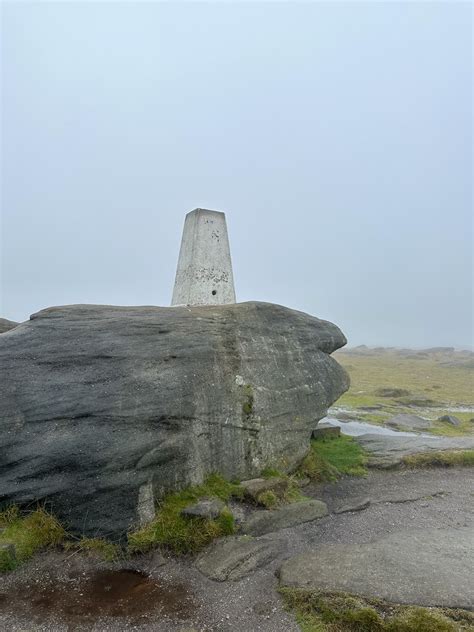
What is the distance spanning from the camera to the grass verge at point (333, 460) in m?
15.5

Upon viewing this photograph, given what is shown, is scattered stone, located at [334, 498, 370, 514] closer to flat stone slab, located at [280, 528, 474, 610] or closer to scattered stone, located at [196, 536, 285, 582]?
→ flat stone slab, located at [280, 528, 474, 610]

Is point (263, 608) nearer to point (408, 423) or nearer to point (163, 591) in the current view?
point (163, 591)

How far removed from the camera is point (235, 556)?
1016cm

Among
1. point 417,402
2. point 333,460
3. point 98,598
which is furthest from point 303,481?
point 417,402

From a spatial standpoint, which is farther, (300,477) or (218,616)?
(300,477)

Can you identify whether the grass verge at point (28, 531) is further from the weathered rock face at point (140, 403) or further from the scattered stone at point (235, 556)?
the scattered stone at point (235, 556)

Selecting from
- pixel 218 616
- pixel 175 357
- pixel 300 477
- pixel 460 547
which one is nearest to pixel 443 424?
pixel 300 477

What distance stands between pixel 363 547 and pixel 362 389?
35049mm

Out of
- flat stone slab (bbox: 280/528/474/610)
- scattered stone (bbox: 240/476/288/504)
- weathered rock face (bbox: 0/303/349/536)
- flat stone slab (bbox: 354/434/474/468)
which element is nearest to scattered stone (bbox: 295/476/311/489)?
weathered rock face (bbox: 0/303/349/536)

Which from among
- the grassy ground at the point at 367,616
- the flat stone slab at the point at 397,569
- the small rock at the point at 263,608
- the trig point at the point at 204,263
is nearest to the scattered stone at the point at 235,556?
the flat stone slab at the point at 397,569

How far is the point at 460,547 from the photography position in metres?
10.5

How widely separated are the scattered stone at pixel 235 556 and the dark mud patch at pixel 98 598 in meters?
0.80

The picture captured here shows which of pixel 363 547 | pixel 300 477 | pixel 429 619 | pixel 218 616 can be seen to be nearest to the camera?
pixel 429 619

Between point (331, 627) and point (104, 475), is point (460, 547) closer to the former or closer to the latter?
point (331, 627)
